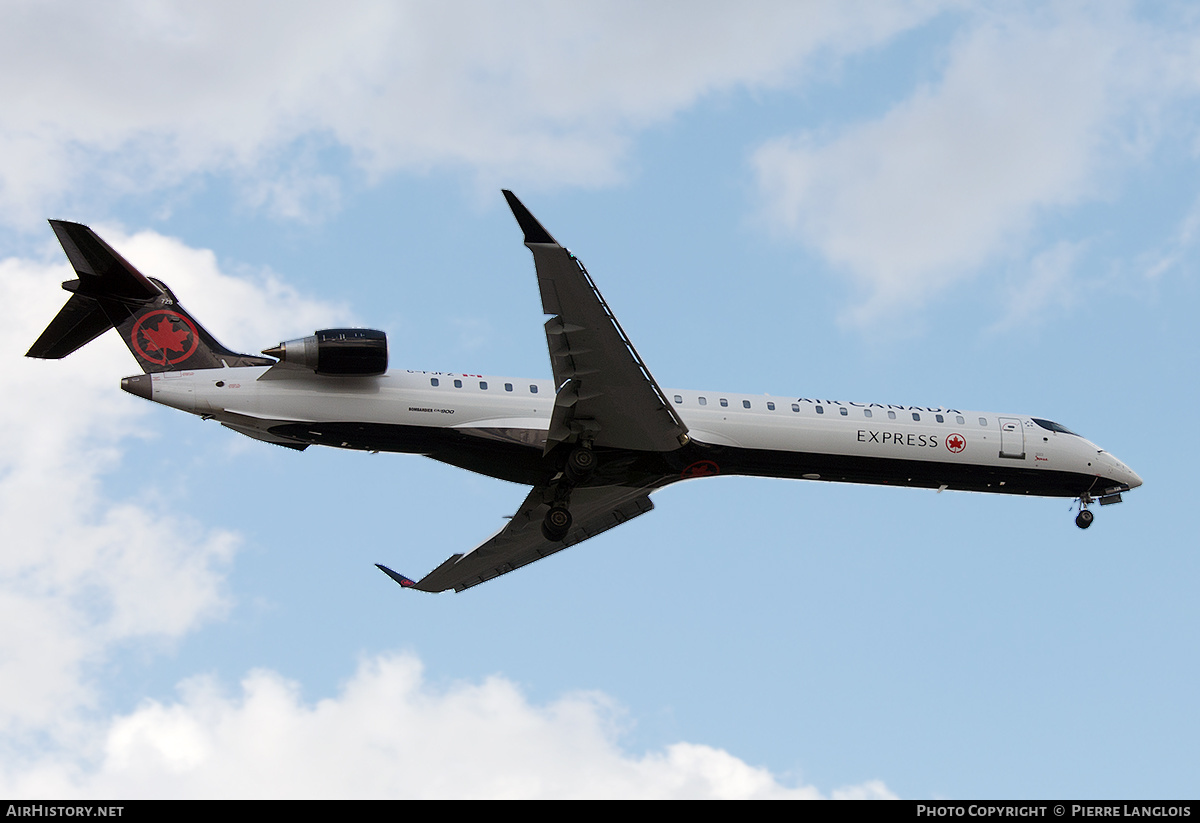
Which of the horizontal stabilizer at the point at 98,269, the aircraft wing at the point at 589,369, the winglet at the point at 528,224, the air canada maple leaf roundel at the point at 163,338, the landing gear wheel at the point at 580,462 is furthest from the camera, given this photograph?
the landing gear wheel at the point at 580,462

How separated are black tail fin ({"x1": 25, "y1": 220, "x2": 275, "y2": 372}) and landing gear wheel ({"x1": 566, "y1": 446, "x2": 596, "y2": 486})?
632cm

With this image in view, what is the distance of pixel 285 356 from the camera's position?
23516 millimetres

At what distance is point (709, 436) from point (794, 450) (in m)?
1.91

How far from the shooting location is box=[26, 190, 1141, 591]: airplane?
2344 cm

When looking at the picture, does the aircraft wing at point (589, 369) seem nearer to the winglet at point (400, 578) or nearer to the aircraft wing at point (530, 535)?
the aircraft wing at point (530, 535)

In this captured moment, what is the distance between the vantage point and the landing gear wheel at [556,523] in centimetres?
2680

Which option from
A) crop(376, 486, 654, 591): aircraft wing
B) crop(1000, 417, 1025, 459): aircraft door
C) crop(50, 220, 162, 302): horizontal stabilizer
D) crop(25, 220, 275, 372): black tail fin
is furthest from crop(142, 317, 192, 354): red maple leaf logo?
crop(1000, 417, 1025, 459): aircraft door

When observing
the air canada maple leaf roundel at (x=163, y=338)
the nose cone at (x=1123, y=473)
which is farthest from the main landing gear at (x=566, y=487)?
the nose cone at (x=1123, y=473)

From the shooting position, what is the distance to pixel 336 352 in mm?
23625

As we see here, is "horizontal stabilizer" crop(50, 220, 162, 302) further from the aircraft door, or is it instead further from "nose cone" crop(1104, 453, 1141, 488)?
"nose cone" crop(1104, 453, 1141, 488)
